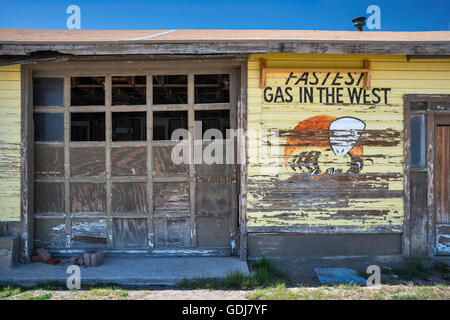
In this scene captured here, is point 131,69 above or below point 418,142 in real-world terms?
above

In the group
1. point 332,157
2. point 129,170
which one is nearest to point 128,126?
point 129,170

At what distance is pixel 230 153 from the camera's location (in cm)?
454

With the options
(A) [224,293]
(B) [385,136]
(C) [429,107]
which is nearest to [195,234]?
(A) [224,293]

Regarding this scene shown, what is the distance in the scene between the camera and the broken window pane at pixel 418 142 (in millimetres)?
4438

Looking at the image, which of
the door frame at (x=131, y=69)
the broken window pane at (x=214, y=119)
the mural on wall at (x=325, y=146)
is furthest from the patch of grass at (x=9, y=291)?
the mural on wall at (x=325, y=146)

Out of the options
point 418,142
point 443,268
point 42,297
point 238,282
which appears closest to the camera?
point 42,297

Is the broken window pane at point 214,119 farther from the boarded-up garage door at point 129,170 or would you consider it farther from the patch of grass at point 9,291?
the patch of grass at point 9,291

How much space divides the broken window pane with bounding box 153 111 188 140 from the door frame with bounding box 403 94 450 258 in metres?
3.20

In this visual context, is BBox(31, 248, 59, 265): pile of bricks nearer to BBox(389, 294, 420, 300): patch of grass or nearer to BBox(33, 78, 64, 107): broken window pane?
BBox(33, 78, 64, 107): broken window pane

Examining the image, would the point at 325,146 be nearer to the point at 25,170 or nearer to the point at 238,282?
the point at 238,282

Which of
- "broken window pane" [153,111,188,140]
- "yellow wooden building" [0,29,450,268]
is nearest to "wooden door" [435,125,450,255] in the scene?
"yellow wooden building" [0,29,450,268]

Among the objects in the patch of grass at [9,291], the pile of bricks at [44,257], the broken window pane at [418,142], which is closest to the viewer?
the patch of grass at [9,291]

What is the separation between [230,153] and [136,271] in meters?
2.05

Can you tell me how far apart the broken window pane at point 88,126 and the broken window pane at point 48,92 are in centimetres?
33
